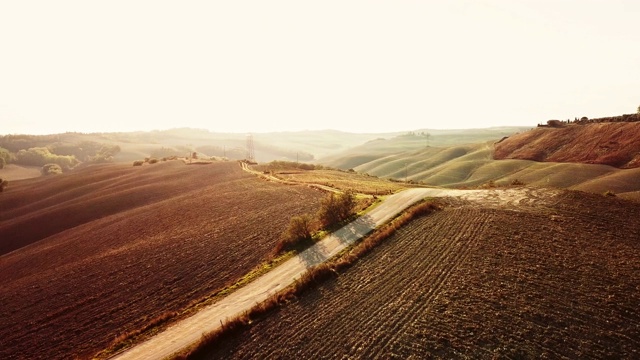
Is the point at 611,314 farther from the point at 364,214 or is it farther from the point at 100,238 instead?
the point at 100,238

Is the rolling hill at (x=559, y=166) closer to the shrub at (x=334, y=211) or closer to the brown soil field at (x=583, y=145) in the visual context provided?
the brown soil field at (x=583, y=145)

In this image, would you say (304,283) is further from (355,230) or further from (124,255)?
(124,255)

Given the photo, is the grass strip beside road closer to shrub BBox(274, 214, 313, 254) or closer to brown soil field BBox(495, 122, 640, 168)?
shrub BBox(274, 214, 313, 254)

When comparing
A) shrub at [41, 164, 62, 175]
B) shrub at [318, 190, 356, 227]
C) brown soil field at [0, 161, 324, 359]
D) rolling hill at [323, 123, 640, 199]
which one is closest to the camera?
brown soil field at [0, 161, 324, 359]

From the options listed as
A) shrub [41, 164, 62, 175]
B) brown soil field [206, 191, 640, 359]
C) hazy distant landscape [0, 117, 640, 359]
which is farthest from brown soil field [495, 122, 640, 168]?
shrub [41, 164, 62, 175]

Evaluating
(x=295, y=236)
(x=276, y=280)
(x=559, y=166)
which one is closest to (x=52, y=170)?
(x=295, y=236)

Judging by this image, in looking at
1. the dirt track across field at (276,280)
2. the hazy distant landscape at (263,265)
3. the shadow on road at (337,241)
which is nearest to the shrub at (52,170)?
the hazy distant landscape at (263,265)
